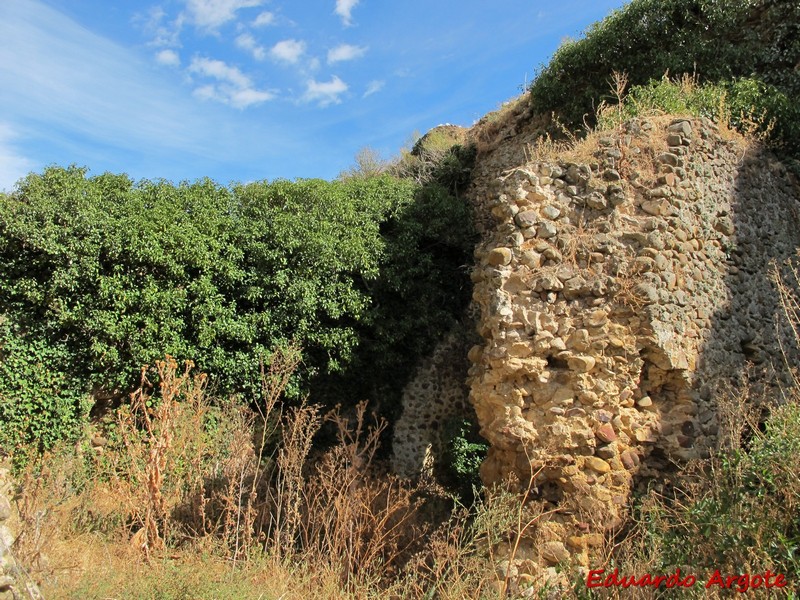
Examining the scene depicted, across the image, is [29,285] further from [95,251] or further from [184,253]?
[184,253]

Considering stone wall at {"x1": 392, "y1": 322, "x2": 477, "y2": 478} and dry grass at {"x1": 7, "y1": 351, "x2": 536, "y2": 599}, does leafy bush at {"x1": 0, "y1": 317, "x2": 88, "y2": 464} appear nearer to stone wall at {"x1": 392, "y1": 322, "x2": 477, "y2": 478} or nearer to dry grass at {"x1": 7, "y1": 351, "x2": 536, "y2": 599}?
dry grass at {"x1": 7, "y1": 351, "x2": 536, "y2": 599}

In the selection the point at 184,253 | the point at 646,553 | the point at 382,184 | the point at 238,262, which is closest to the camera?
the point at 646,553

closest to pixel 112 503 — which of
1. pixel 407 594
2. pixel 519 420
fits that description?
pixel 407 594

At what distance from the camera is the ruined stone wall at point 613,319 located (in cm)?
538

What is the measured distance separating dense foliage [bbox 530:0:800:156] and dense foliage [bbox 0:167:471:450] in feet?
13.7

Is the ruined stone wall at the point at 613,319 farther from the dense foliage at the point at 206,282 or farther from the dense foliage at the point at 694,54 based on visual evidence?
the dense foliage at the point at 206,282

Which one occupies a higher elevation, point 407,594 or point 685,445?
point 685,445

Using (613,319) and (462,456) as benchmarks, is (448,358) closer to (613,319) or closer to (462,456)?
(462,456)

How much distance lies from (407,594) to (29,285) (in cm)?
644

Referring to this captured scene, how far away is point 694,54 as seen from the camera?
10281 mm

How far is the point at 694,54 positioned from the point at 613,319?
7331 millimetres

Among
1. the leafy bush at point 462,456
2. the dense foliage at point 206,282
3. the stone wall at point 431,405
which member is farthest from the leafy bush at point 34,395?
the leafy bush at point 462,456

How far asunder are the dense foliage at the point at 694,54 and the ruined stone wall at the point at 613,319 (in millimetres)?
2845

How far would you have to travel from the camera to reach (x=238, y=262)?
877 centimetres
